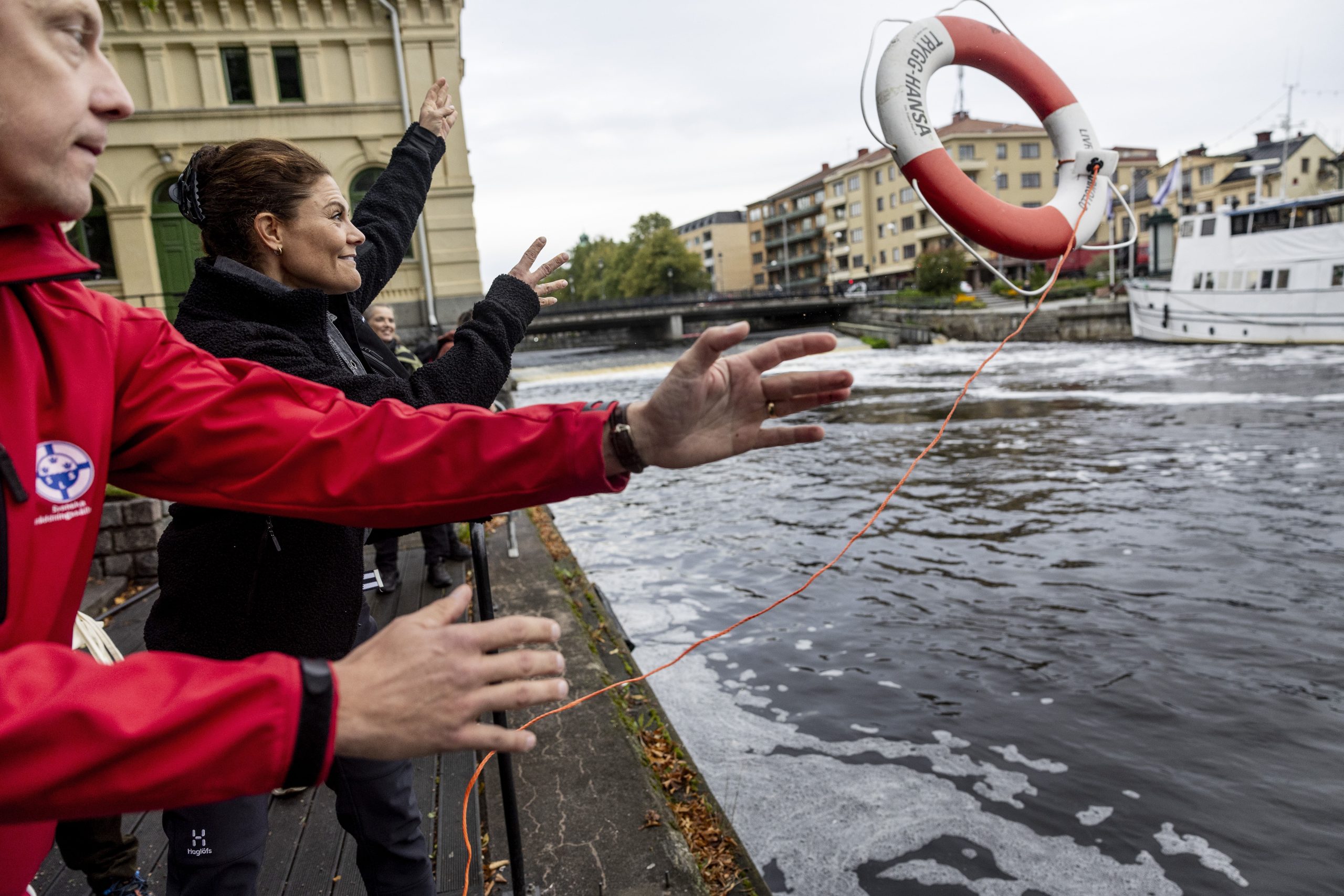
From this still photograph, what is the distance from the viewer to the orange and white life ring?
3.40m

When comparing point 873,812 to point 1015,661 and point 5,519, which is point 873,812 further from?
point 5,519

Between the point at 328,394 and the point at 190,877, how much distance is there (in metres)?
1.15

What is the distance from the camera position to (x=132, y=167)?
18734 millimetres

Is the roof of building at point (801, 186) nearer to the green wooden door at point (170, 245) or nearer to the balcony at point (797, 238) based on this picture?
the balcony at point (797, 238)

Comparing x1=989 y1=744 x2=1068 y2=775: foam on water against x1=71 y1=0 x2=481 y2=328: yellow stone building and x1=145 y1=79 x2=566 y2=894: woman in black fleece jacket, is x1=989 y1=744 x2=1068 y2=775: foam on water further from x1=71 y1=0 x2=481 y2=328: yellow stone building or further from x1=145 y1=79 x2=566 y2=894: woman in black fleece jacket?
x1=71 y1=0 x2=481 y2=328: yellow stone building

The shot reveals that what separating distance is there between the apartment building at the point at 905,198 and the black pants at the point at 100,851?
53674mm

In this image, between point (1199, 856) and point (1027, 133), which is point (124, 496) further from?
point (1027, 133)

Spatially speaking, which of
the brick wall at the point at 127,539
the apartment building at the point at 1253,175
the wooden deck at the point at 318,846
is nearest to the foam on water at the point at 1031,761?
the wooden deck at the point at 318,846

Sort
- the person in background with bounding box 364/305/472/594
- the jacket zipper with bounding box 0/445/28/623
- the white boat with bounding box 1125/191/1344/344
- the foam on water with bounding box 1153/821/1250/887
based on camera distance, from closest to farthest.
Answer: the jacket zipper with bounding box 0/445/28/623 < the foam on water with bounding box 1153/821/1250/887 < the person in background with bounding box 364/305/472/594 < the white boat with bounding box 1125/191/1344/344

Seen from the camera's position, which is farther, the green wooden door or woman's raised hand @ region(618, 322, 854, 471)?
the green wooden door

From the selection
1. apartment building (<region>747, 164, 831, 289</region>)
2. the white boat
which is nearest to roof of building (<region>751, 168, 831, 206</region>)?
apartment building (<region>747, 164, 831, 289</region>)

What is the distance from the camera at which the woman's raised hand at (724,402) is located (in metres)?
1.25

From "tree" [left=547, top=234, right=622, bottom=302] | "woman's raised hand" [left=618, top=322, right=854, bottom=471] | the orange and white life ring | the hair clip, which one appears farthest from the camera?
"tree" [left=547, top=234, right=622, bottom=302]

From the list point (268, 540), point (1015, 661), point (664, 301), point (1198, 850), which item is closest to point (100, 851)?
point (268, 540)
